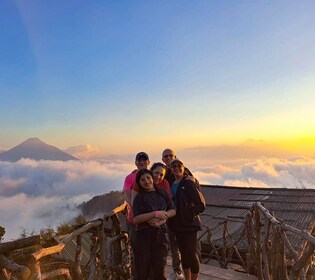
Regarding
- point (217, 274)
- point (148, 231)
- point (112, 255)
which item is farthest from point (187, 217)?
point (217, 274)

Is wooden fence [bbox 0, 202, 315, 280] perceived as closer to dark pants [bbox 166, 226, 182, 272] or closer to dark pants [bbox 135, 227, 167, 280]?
dark pants [bbox 135, 227, 167, 280]

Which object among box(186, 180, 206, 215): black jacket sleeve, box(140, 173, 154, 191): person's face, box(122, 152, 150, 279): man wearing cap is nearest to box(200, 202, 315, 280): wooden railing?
box(186, 180, 206, 215): black jacket sleeve

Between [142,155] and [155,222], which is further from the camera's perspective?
[142,155]

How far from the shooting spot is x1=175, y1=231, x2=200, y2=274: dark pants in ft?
13.0

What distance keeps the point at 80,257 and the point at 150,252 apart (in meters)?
0.87

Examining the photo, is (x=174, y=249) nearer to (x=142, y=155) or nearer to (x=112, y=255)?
(x=112, y=255)

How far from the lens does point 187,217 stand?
3.94 metres

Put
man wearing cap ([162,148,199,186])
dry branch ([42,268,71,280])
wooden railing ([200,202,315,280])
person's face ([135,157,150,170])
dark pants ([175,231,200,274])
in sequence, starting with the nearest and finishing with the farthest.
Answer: dry branch ([42,268,71,280]) < wooden railing ([200,202,315,280]) < dark pants ([175,231,200,274]) < person's face ([135,157,150,170]) < man wearing cap ([162,148,199,186])

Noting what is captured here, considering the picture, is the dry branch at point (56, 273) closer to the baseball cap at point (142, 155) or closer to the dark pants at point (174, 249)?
the dark pants at point (174, 249)

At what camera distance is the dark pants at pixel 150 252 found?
3.65 meters

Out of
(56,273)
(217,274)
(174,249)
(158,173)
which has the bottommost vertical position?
(217,274)

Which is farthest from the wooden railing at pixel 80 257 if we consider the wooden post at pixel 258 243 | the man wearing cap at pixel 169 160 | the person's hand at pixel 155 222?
the wooden post at pixel 258 243

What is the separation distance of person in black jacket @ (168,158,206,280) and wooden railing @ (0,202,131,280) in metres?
1.09

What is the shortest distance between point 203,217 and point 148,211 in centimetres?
981
